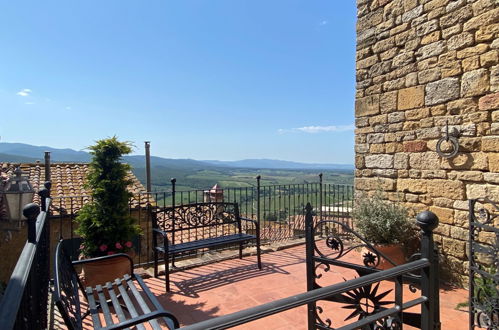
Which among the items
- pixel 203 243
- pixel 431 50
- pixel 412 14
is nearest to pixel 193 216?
pixel 203 243

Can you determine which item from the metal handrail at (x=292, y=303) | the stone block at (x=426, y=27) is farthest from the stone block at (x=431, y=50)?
the metal handrail at (x=292, y=303)

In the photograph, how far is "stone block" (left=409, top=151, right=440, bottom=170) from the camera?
3684 mm

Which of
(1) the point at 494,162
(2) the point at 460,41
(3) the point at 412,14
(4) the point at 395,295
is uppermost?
(3) the point at 412,14

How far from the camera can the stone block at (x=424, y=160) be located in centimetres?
368

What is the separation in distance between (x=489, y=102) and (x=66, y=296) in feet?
13.2

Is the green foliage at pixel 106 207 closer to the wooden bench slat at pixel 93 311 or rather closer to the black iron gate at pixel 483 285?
the wooden bench slat at pixel 93 311

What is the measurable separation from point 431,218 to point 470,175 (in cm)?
238

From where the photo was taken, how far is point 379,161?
14.5 ft

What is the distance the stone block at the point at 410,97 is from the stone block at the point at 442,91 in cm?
9

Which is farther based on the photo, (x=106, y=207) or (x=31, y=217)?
(x=106, y=207)

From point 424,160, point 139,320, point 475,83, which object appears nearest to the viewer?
point 139,320

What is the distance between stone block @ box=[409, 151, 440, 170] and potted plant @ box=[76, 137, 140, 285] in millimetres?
3556

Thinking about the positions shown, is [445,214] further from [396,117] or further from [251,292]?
[251,292]

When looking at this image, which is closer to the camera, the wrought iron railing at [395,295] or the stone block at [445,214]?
the wrought iron railing at [395,295]
